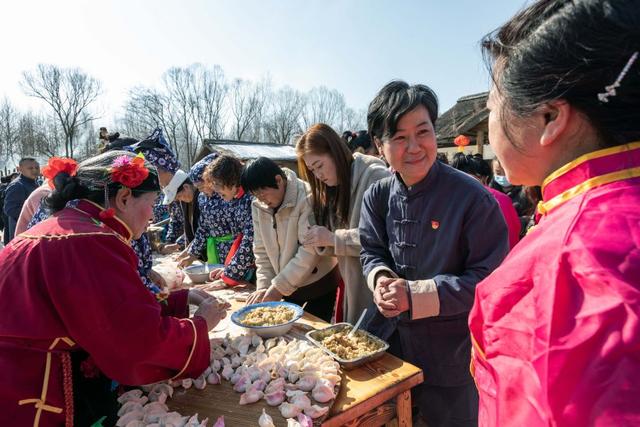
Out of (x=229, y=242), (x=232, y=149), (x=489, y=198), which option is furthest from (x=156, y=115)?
(x=489, y=198)

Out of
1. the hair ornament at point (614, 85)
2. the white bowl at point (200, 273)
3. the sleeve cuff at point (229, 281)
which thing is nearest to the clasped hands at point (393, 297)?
the hair ornament at point (614, 85)

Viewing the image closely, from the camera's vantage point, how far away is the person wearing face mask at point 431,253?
60.4 inches

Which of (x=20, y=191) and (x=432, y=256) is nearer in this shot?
(x=432, y=256)

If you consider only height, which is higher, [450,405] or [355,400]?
[355,400]

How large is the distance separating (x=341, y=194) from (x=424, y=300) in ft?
3.58

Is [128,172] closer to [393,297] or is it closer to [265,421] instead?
[265,421]

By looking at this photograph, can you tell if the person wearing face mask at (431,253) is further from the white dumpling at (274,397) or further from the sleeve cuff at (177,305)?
the sleeve cuff at (177,305)

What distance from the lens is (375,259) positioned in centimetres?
189

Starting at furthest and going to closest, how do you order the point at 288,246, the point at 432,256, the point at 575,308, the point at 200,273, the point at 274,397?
the point at 200,273
the point at 288,246
the point at 432,256
the point at 274,397
the point at 575,308

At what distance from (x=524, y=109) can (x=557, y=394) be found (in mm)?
483

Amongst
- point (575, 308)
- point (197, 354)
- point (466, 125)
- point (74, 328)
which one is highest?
point (466, 125)

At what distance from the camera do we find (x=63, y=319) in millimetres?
1183

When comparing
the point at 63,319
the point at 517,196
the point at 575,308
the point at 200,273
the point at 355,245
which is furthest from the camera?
the point at 517,196

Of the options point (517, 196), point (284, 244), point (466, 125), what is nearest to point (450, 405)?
point (284, 244)
